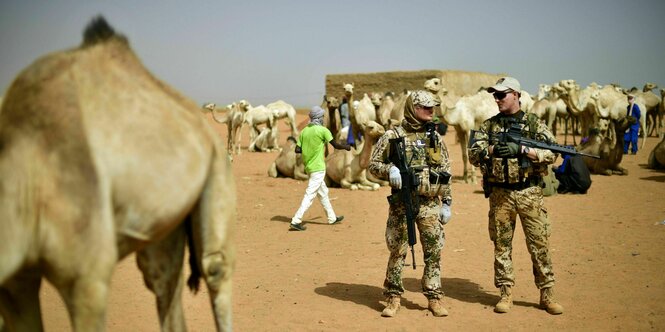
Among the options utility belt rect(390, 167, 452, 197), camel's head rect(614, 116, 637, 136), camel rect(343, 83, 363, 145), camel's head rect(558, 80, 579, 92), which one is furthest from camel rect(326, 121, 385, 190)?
camel's head rect(558, 80, 579, 92)

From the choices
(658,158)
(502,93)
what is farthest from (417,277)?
(658,158)

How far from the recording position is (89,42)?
10.9 ft

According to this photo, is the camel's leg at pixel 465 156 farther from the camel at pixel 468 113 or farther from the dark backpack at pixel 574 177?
the dark backpack at pixel 574 177

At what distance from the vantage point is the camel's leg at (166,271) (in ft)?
12.1

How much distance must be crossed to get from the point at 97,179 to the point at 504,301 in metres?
4.99

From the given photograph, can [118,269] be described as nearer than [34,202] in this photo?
No

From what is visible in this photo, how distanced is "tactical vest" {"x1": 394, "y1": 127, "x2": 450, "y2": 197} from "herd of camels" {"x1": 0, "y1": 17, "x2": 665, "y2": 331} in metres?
2.97

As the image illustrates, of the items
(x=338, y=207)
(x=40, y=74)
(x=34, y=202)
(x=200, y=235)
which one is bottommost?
(x=338, y=207)

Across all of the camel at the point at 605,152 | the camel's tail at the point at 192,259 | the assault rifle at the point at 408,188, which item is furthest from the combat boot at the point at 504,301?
the camel at the point at 605,152

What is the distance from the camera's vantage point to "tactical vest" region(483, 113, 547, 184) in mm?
6410

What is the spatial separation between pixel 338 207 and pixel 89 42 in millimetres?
10554

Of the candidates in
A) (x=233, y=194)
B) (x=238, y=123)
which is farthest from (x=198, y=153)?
(x=238, y=123)

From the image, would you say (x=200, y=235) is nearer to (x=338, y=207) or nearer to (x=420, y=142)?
(x=420, y=142)

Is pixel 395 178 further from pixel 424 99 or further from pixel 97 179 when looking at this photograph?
pixel 97 179
